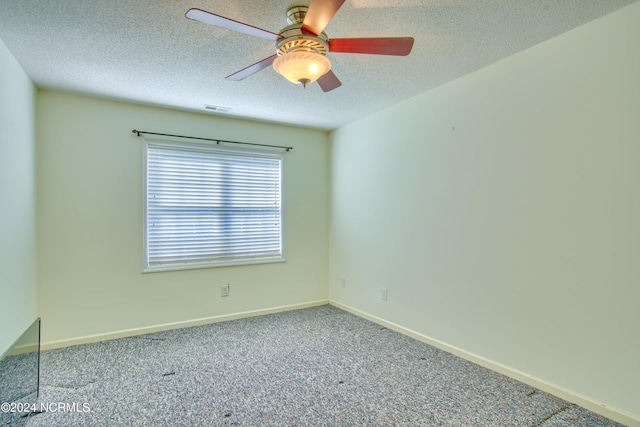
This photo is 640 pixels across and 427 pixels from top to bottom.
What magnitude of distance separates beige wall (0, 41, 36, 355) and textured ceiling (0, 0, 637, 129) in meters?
0.22

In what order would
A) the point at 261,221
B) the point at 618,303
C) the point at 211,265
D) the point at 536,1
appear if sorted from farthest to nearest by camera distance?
the point at 261,221 → the point at 211,265 → the point at 618,303 → the point at 536,1

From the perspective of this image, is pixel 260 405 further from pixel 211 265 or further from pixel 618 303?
pixel 618 303

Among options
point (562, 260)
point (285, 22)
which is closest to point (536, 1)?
point (285, 22)

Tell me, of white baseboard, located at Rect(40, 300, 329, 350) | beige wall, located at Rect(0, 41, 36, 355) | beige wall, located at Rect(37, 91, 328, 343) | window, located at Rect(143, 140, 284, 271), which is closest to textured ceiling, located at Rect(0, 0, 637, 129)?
beige wall, located at Rect(0, 41, 36, 355)

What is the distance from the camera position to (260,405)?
2.18 meters

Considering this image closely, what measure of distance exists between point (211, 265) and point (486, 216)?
Answer: 2854 millimetres

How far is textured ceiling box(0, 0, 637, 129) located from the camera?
74.6 inches

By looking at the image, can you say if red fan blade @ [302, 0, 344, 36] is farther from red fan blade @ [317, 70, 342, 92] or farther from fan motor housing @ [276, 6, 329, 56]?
red fan blade @ [317, 70, 342, 92]

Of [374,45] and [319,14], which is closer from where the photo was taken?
[319,14]

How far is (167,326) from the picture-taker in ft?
11.8

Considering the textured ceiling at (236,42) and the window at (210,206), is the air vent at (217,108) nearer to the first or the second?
the textured ceiling at (236,42)

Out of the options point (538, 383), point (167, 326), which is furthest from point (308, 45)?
point (167, 326)

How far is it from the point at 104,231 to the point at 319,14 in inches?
118

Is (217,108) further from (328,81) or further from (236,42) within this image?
(328,81)
